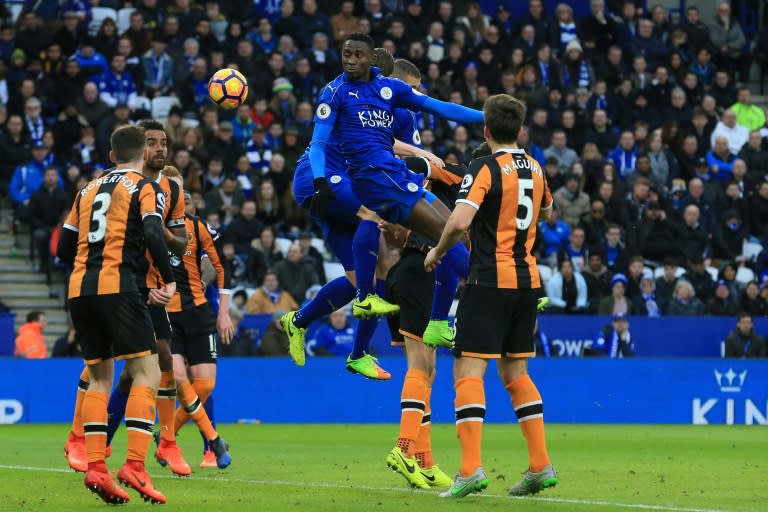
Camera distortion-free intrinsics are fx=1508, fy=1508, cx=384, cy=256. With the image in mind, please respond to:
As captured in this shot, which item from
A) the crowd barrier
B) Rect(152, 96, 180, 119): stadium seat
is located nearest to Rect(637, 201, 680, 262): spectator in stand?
the crowd barrier

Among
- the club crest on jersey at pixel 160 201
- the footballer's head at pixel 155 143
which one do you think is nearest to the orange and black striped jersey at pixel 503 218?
the club crest on jersey at pixel 160 201

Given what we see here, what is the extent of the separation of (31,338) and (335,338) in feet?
14.0

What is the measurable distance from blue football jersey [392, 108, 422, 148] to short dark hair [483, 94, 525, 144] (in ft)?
6.77

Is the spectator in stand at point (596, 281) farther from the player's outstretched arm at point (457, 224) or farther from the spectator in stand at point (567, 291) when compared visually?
the player's outstretched arm at point (457, 224)

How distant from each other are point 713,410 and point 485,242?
12.2 m

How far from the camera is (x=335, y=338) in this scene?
71.0ft

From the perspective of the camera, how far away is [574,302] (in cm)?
2297

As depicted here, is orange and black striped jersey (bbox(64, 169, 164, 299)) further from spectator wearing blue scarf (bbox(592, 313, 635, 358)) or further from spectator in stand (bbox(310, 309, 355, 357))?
spectator wearing blue scarf (bbox(592, 313, 635, 358))

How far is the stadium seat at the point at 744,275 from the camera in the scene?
24.4 metres

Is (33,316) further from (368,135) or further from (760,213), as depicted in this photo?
(760,213)

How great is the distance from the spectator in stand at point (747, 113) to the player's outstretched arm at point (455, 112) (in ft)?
60.3

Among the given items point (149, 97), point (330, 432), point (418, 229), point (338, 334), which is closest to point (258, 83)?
point (149, 97)

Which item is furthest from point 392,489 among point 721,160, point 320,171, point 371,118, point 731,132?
point 731,132

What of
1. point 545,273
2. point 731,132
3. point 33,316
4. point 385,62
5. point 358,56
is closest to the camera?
point 358,56
